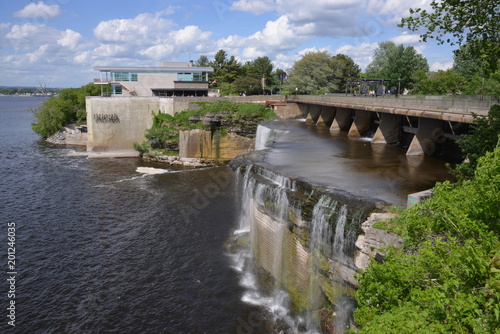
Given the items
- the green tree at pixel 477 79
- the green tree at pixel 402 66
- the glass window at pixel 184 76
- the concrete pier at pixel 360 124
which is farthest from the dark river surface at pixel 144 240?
the green tree at pixel 402 66

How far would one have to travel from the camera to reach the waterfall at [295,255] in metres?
18.4

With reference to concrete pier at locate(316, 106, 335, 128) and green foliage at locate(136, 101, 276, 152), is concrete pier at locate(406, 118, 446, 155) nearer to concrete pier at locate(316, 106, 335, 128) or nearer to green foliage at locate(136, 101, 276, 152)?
concrete pier at locate(316, 106, 335, 128)

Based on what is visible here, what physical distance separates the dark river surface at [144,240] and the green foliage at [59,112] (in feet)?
115

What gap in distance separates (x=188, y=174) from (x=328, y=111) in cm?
2529

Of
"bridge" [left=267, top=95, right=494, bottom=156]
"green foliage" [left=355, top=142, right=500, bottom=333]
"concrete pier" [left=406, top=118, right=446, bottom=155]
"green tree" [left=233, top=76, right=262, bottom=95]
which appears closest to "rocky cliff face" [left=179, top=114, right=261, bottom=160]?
"bridge" [left=267, top=95, right=494, bottom=156]

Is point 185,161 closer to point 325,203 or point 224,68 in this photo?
point 325,203

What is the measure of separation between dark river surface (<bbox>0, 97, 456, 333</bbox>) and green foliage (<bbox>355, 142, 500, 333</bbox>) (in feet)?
31.6

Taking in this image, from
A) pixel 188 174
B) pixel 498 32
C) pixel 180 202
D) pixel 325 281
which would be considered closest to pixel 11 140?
pixel 188 174

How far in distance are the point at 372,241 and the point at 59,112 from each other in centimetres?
7785

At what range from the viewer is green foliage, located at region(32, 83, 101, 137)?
7725cm

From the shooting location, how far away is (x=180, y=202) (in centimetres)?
3678

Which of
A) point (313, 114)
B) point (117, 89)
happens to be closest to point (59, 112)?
point (117, 89)

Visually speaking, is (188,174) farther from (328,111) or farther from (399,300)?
(399,300)

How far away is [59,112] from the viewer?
3086 inches
